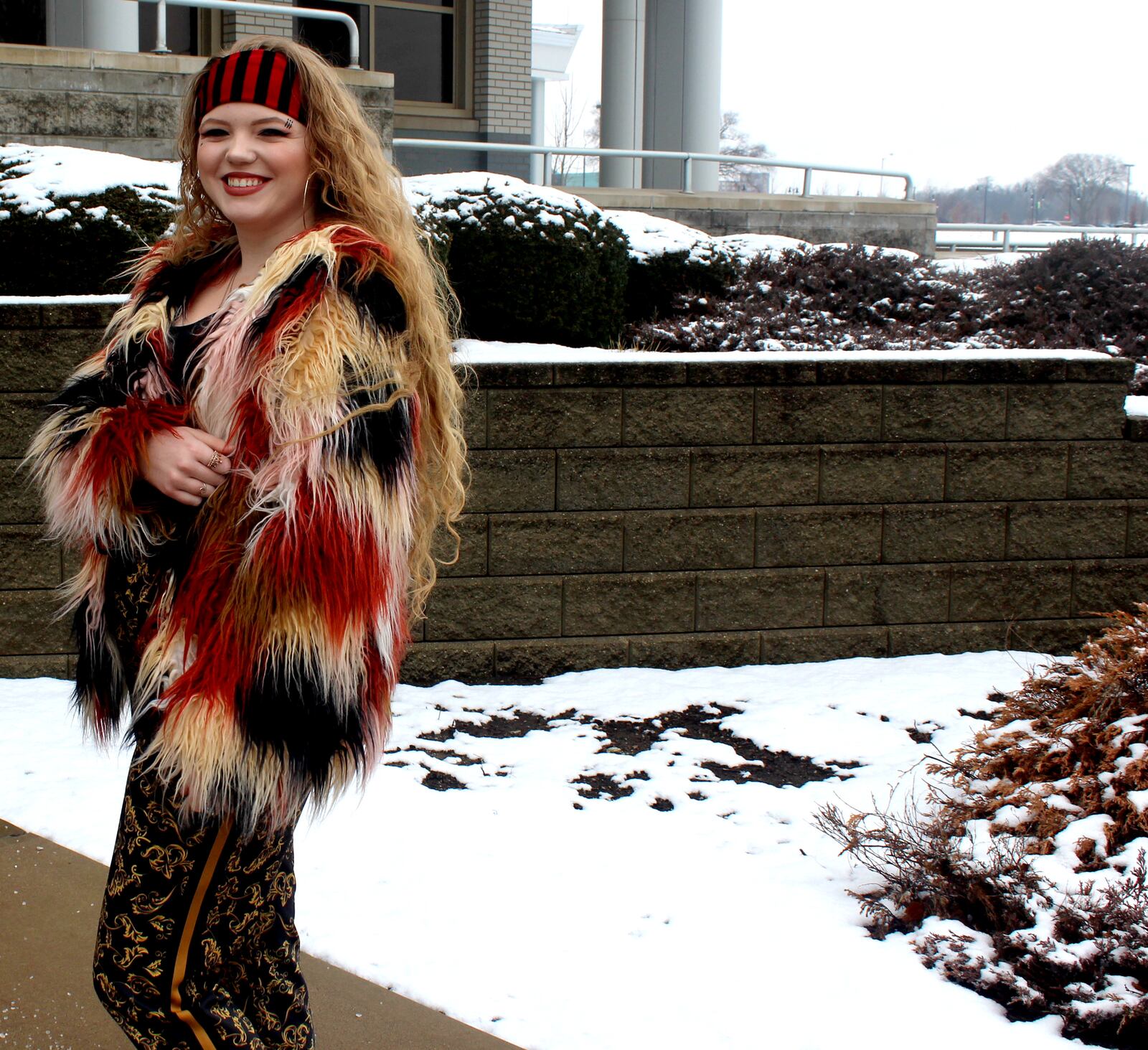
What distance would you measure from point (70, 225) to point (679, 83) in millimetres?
15310

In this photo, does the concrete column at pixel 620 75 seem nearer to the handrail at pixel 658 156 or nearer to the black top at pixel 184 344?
the handrail at pixel 658 156

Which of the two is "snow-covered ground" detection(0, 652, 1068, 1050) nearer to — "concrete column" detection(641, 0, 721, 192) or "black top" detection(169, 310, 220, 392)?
"black top" detection(169, 310, 220, 392)

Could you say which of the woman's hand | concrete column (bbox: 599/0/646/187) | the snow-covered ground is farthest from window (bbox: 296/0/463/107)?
the woman's hand

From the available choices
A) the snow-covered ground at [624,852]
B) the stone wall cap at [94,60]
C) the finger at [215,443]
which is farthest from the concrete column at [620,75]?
the finger at [215,443]

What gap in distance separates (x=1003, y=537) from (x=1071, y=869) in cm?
283

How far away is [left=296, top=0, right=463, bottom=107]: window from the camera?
17.1m

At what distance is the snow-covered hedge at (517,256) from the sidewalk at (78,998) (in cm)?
428

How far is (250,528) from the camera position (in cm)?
205

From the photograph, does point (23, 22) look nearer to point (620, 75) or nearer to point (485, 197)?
point (620, 75)

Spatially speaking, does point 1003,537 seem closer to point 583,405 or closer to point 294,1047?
point 583,405

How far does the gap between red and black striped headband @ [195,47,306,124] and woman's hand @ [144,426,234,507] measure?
553mm

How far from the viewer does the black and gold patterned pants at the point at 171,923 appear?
83.3 inches

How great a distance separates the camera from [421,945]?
3.36 m

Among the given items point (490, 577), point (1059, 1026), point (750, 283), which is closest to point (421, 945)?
point (1059, 1026)
